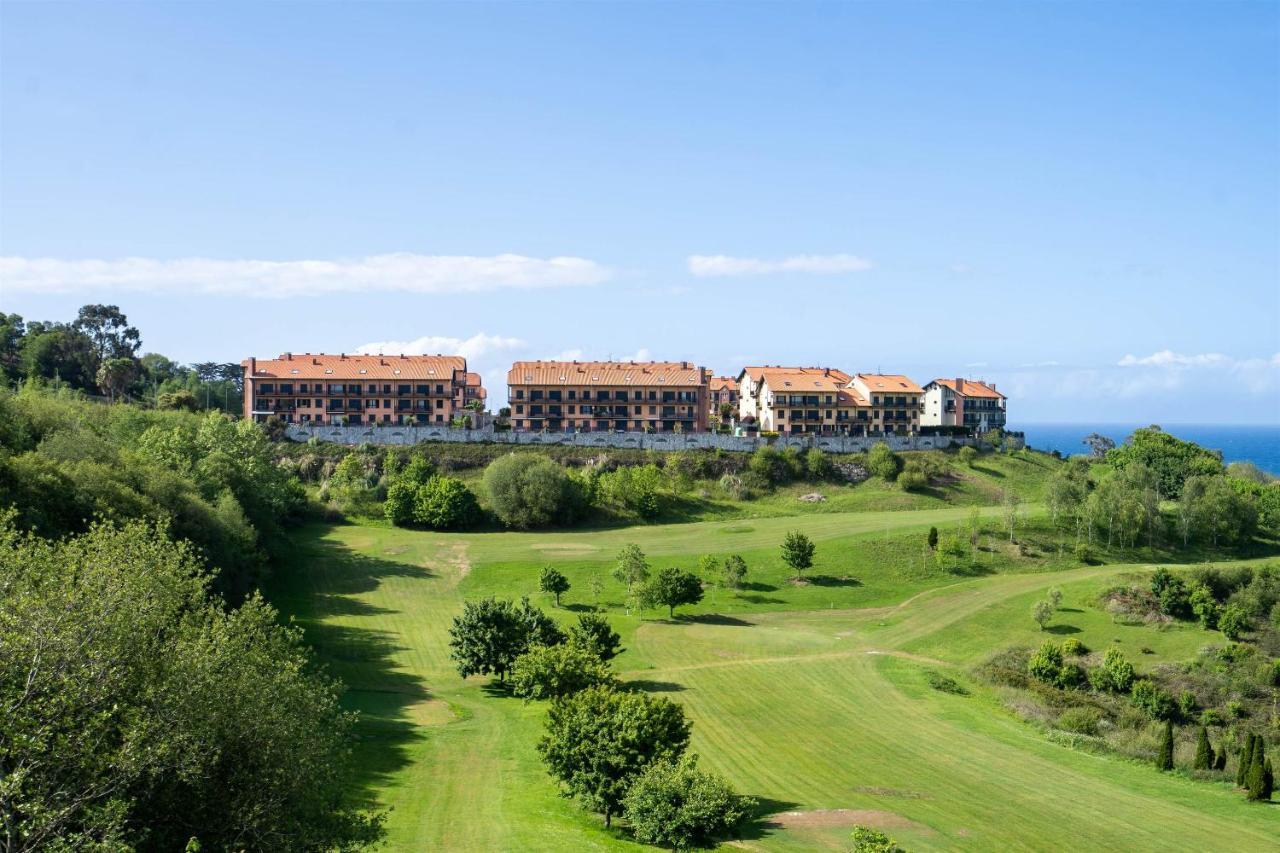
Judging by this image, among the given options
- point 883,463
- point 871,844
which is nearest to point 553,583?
Result: point 871,844

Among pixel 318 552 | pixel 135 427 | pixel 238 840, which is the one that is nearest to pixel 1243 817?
pixel 238 840

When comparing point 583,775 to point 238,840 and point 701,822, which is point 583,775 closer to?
point 701,822

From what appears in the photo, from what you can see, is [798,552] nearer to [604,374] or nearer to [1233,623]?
[1233,623]

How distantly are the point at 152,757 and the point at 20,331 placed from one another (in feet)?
597

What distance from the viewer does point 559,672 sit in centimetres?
6188

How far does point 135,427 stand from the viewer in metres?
118

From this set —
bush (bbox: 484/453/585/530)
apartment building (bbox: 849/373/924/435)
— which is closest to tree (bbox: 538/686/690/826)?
bush (bbox: 484/453/585/530)

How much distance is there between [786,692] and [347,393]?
336 ft

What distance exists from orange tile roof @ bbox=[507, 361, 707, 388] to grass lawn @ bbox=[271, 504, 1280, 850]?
4076cm

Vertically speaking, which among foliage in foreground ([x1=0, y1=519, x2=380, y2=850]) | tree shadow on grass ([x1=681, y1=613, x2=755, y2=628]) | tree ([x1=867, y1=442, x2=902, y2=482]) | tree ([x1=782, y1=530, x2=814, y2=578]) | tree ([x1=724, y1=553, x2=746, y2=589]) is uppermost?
tree ([x1=867, y1=442, x2=902, y2=482])

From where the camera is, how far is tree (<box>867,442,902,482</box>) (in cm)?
14312

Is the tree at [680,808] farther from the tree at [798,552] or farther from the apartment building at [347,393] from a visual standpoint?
the apartment building at [347,393]

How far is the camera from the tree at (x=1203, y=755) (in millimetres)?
65188

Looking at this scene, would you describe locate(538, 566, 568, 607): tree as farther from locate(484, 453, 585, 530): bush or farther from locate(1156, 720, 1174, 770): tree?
locate(1156, 720, 1174, 770): tree
